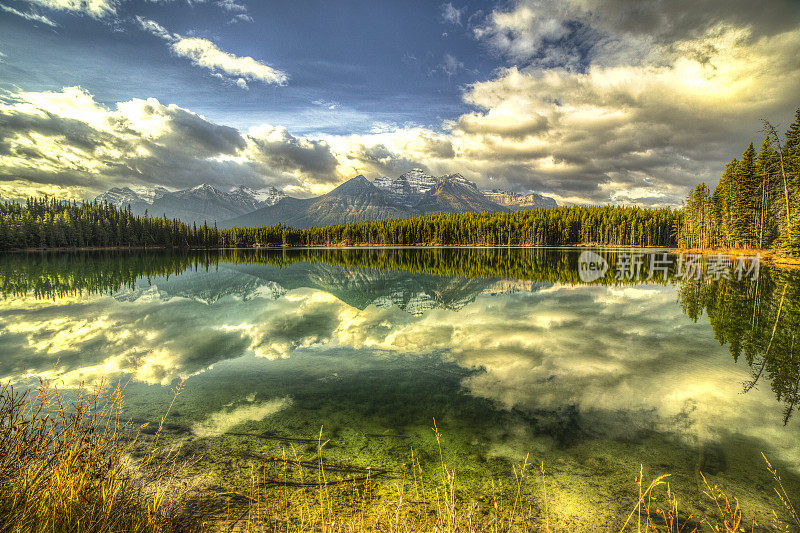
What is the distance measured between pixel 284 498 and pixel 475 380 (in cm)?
669

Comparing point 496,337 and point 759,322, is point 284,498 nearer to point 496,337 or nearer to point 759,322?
point 496,337

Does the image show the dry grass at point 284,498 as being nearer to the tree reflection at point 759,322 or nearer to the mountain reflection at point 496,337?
the mountain reflection at point 496,337

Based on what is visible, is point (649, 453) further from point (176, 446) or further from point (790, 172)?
point (790, 172)

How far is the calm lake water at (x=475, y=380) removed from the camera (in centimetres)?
669

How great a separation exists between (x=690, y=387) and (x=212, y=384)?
47.8 ft

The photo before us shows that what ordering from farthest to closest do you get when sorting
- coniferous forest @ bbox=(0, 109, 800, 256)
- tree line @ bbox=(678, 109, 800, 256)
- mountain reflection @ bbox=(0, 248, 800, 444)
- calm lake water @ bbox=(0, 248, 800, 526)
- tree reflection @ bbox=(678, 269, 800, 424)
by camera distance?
coniferous forest @ bbox=(0, 109, 800, 256) → tree line @ bbox=(678, 109, 800, 256) → tree reflection @ bbox=(678, 269, 800, 424) → mountain reflection @ bbox=(0, 248, 800, 444) → calm lake water @ bbox=(0, 248, 800, 526)

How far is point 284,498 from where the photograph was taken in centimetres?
566

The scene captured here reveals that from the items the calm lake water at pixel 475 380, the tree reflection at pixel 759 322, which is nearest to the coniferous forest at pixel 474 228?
the tree reflection at pixel 759 322

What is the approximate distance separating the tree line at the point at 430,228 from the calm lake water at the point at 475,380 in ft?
470

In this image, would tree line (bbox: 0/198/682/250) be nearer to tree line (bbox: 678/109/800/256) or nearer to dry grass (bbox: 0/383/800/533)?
tree line (bbox: 678/109/800/256)

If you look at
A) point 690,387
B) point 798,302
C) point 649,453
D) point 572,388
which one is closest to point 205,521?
point 649,453

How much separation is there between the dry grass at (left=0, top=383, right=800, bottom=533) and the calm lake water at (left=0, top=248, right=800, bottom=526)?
323 millimetres

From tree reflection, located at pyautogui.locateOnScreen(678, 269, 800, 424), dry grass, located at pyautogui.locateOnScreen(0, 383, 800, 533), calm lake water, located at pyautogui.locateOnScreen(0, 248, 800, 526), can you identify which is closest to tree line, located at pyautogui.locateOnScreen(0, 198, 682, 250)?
tree reflection, located at pyautogui.locateOnScreen(678, 269, 800, 424)

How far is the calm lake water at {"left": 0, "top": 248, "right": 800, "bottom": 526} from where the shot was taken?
263 inches
